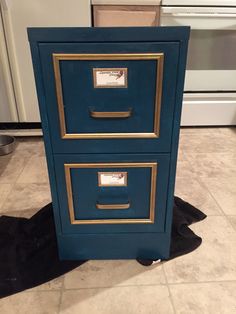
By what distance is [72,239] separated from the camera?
37.4 inches

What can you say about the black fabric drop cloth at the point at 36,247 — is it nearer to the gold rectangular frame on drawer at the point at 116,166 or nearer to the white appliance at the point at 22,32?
the gold rectangular frame on drawer at the point at 116,166

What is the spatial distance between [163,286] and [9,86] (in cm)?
149

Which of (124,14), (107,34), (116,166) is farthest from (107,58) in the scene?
(124,14)

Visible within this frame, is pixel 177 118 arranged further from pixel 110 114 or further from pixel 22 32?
pixel 22 32

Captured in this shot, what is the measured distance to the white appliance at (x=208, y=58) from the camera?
169cm

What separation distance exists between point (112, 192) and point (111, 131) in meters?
0.21

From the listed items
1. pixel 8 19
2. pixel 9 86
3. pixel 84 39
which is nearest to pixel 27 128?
pixel 9 86

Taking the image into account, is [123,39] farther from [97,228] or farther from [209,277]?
[209,277]

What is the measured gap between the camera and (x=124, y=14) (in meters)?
1.64

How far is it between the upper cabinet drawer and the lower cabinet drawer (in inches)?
45.9

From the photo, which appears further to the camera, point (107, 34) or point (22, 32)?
point (22, 32)

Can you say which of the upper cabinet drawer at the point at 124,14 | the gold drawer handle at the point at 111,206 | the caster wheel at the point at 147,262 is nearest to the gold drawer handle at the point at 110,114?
the gold drawer handle at the point at 111,206

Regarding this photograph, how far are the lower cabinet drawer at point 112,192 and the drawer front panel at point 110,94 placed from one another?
0.14 ft

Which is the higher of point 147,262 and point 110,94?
point 110,94
